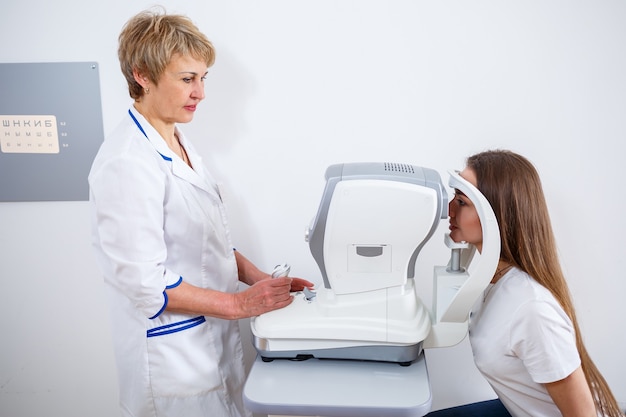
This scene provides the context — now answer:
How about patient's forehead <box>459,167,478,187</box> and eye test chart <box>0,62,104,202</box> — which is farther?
eye test chart <box>0,62,104,202</box>

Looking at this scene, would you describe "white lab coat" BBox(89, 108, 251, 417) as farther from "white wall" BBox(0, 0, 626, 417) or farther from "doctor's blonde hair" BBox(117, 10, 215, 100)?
"white wall" BBox(0, 0, 626, 417)

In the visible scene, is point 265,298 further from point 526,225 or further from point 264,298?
point 526,225

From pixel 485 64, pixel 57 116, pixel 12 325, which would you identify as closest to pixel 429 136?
pixel 485 64

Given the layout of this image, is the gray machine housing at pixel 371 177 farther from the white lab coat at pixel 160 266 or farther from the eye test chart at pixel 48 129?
the eye test chart at pixel 48 129

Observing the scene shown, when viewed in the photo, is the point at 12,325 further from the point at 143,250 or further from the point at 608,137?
the point at 608,137

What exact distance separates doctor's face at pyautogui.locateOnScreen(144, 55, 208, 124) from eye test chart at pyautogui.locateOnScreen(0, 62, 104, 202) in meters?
0.56

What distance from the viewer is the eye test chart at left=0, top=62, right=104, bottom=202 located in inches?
68.1

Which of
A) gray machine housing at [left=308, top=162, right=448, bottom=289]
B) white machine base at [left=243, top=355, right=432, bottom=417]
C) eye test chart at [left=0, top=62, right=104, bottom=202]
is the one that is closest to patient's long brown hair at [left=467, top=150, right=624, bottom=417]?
gray machine housing at [left=308, top=162, right=448, bottom=289]

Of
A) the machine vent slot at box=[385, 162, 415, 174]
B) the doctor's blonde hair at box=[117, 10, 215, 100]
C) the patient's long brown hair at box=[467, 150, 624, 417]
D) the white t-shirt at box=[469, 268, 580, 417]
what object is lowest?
the white t-shirt at box=[469, 268, 580, 417]

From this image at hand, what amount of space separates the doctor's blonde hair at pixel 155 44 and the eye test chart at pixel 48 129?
53 cm

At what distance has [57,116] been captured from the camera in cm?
176

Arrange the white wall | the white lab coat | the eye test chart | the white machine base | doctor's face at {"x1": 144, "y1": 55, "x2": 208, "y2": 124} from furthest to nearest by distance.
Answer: the eye test chart, the white wall, doctor's face at {"x1": 144, "y1": 55, "x2": 208, "y2": 124}, the white lab coat, the white machine base

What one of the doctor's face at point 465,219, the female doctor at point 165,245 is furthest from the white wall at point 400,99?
the doctor's face at point 465,219

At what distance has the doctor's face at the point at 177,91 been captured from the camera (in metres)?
1.27
